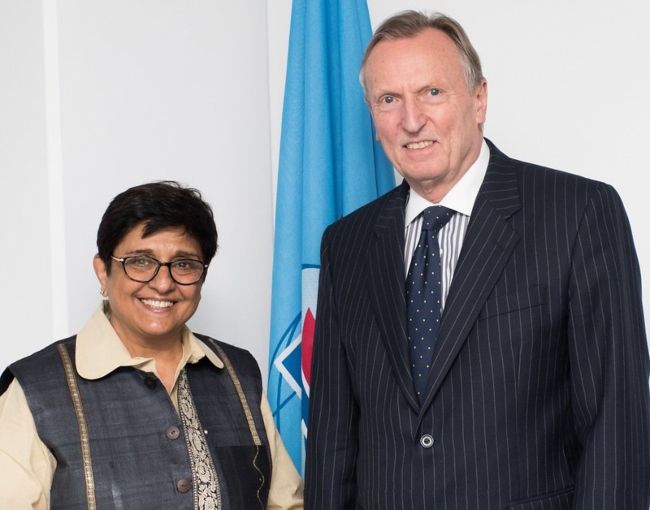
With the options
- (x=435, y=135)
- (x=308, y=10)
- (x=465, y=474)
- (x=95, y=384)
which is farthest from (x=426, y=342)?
(x=308, y=10)

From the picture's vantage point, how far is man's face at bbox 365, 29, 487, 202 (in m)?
2.00

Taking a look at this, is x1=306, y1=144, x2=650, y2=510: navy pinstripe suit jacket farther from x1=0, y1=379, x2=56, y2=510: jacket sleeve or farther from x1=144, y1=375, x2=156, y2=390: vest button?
x1=0, y1=379, x2=56, y2=510: jacket sleeve

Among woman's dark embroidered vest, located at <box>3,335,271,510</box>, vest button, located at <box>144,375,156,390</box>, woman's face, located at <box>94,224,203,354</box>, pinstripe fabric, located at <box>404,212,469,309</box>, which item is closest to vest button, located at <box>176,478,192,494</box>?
woman's dark embroidered vest, located at <box>3,335,271,510</box>

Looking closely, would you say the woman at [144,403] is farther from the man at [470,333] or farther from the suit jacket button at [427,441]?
the suit jacket button at [427,441]

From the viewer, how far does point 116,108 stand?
2.70 metres

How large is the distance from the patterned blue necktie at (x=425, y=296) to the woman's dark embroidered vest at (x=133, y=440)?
1.57ft

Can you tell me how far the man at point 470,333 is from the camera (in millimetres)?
1754

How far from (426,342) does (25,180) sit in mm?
1294

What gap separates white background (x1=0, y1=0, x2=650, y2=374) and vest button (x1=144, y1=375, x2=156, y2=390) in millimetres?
593

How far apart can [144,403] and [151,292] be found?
23 centimetres

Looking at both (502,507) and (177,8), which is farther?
(177,8)

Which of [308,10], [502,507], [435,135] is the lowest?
[502,507]

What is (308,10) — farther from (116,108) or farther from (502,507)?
(502,507)

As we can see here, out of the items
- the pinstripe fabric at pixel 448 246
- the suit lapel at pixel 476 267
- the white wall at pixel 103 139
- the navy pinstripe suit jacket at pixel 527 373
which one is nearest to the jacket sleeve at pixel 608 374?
the navy pinstripe suit jacket at pixel 527 373
